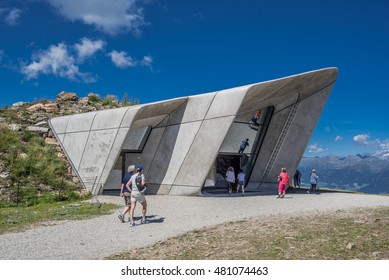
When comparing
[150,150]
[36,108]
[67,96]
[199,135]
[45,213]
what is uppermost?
[67,96]

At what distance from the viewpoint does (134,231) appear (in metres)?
9.93

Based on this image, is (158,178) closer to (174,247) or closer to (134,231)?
(134,231)

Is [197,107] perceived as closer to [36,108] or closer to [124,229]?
[124,229]

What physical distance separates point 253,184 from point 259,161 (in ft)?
4.87

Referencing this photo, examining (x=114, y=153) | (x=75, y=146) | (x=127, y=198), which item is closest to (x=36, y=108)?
(x=75, y=146)

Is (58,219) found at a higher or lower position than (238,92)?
lower

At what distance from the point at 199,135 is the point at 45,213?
26.4 feet

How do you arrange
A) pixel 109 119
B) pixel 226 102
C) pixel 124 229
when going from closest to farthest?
pixel 124 229 → pixel 226 102 → pixel 109 119

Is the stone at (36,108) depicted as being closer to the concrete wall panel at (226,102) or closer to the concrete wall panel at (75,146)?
the concrete wall panel at (75,146)

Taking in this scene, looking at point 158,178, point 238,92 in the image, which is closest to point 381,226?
point 238,92

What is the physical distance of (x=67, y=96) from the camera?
3262 centimetres

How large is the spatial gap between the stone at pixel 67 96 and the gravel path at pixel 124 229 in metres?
20.4

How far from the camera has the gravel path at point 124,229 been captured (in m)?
7.95

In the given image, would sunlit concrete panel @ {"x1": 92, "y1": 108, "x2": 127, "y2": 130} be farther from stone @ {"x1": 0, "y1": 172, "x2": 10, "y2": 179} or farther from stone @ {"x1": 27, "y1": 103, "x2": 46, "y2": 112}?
stone @ {"x1": 27, "y1": 103, "x2": 46, "y2": 112}
